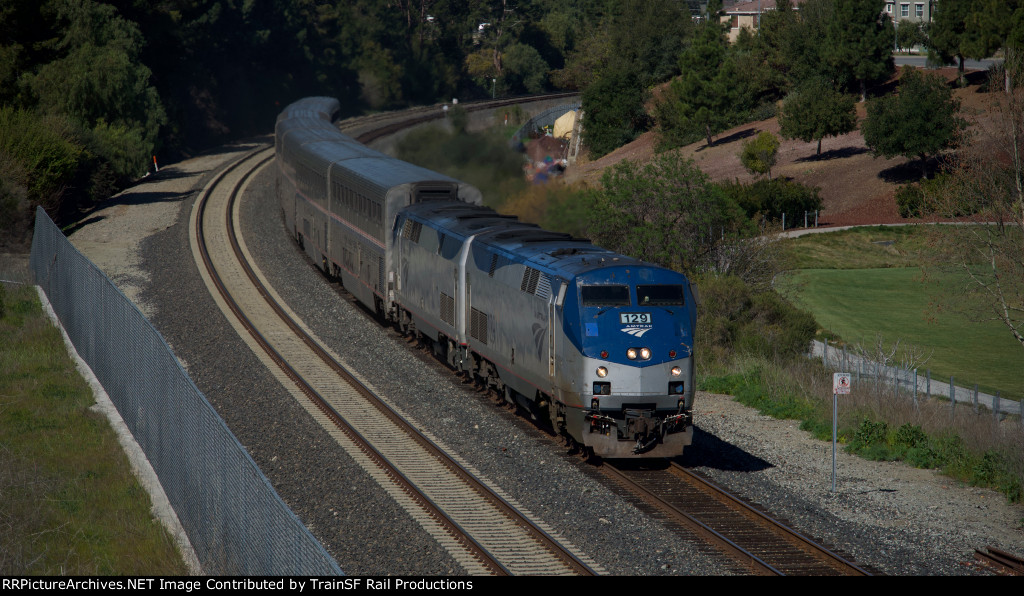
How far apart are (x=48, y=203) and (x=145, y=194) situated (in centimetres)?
992

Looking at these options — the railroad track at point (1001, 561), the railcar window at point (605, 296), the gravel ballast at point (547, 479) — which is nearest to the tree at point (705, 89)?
the gravel ballast at point (547, 479)

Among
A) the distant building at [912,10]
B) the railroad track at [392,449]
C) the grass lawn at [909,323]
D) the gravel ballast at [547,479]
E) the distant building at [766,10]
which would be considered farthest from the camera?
the distant building at [912,10]

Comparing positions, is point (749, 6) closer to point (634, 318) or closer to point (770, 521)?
point (634, 318)


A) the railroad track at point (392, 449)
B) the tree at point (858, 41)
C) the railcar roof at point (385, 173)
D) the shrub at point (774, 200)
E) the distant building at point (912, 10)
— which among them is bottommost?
the shrub at point (774, 200)

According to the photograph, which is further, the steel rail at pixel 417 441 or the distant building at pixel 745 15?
the distant building at pixel 745 15

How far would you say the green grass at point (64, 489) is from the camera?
13.2 m

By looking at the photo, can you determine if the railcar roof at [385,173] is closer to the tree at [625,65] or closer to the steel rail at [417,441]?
the steel rail at [417,441]

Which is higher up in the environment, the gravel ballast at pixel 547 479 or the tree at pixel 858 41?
the tree at pixel 858 41

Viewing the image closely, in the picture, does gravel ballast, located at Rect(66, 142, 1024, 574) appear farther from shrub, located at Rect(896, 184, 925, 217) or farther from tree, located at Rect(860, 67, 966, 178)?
tree, located at Rect(860, 67, 966, 178)

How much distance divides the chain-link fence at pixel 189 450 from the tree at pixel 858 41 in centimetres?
6787

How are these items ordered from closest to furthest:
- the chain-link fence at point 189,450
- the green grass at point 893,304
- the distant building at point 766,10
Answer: the chain-link fence at point 189,450
the green grass at point 893,304
the distant building at point 766,10

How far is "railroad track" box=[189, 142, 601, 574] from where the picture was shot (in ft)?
46.4

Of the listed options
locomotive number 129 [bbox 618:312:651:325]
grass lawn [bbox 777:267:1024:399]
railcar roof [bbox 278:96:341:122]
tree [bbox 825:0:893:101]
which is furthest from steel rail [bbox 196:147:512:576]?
tree [bbox 825:0:893:101]
